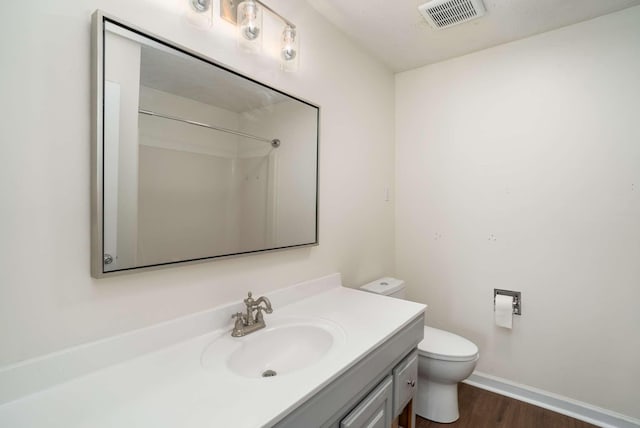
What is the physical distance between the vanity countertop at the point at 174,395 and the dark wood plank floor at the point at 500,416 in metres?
1.24

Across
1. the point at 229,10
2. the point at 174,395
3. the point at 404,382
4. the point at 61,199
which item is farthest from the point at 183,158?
the point at 404,382

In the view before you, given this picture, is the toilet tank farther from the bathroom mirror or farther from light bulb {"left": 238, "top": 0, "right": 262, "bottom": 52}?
light bulb {"left": 238, "top": 0, "right": 262, "bottom": 52}

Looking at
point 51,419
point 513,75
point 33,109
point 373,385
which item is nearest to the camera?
point 51,419

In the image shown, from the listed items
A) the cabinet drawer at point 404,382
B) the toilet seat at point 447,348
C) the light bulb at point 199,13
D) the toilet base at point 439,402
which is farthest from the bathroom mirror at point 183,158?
the toilet base at point 439,402

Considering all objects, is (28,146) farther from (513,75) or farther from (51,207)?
(513,75)

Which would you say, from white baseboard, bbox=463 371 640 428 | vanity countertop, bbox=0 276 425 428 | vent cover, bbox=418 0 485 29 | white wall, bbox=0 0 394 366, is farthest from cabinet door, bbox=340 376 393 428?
vent cover, bbox=418 0 485 29

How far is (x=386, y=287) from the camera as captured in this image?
80.0 inches

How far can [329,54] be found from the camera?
1791 millimetres

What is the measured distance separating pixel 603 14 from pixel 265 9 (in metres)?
1.93

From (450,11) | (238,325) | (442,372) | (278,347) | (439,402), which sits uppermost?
(450,11)

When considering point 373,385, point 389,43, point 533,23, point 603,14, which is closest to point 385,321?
point 373,385

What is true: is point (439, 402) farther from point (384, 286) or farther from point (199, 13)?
point (199, 13)

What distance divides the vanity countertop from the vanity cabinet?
5 centimetres

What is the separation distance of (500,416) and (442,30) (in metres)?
2.39
